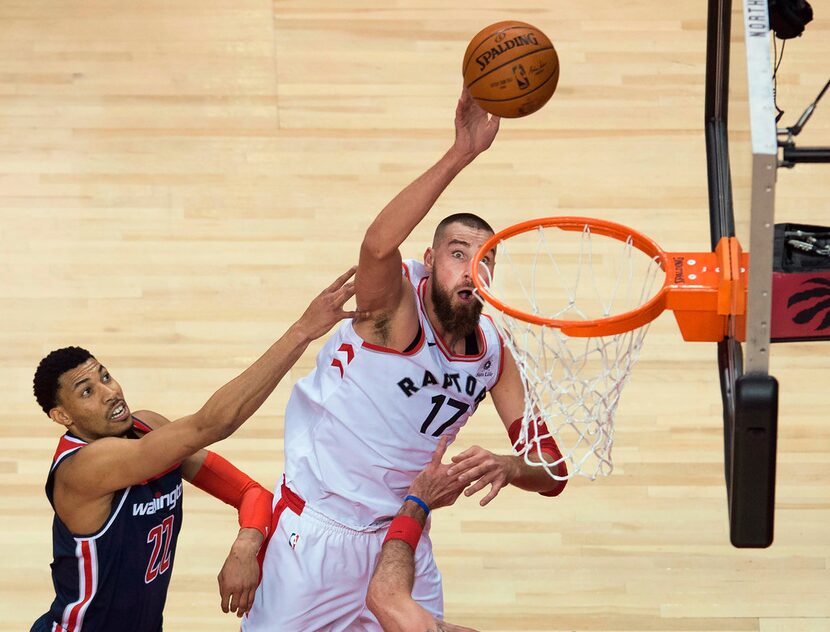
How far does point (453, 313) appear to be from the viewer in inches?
142

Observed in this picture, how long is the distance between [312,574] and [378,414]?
530 millimetres

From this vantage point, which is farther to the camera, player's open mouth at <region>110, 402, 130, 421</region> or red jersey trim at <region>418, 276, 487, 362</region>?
red jersey trim at <region>418, 276, 487, 362</region>

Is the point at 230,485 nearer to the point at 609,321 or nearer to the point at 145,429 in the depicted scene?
the point at 145,429

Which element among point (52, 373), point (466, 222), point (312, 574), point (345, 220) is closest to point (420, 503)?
point (312, 574)

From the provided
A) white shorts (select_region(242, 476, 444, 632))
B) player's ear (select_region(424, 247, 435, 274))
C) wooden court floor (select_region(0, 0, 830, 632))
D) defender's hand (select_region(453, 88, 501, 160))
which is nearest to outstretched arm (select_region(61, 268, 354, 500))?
player's ear (select_region(424, 247, 435, 274))

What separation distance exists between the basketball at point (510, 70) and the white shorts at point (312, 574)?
1382 millimetres

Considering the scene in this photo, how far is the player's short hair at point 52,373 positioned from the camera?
3510mm

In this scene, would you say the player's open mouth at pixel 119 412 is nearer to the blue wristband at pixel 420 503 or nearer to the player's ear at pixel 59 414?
the player's ear at pixel 59 414

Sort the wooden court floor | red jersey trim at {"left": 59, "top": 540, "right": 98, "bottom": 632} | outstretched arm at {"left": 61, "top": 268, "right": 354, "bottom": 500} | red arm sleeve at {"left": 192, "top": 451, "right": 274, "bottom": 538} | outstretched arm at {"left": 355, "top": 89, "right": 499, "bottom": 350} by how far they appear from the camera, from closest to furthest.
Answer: outstretched arm at {"left": 355, "top": 89, "right": 499, "bottom": 350}, outstretched arm at {"left": 61, "top": 268, "right": 354, "bottom": 500}, red jersey trim at {"left": 59, "top": 540, "right": 98, "bottom": 632}, red arm sleeve at {"left": 192, "top": 451, "right": 274, "bottom": 538}, the wooden court floor

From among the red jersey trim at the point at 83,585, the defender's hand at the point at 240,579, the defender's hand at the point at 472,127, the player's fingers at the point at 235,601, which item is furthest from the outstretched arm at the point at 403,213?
the red jersey trim at the point at 83,585

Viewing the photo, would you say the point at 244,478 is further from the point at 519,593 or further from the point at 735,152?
the point at 735,152

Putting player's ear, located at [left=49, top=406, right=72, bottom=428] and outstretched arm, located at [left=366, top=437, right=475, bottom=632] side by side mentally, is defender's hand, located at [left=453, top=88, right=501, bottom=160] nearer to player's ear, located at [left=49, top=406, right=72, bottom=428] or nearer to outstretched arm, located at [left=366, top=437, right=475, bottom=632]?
outstretched arm, located at [left=366, top=437, right=475, bottom=632]

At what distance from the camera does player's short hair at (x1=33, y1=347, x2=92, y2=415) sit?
3.51 m

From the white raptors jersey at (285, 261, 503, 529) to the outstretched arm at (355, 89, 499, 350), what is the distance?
0.56 ft
